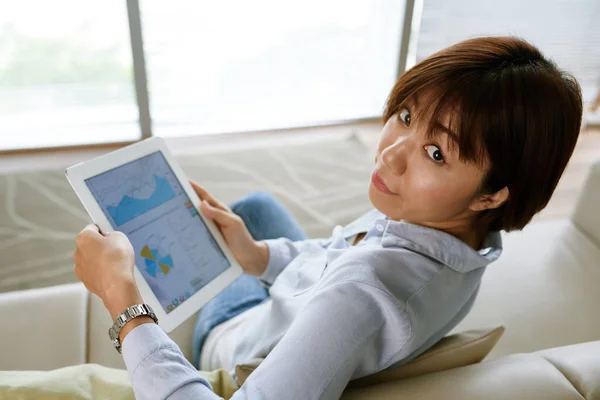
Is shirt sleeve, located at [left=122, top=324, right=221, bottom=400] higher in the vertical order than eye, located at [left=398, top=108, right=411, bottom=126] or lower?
lower

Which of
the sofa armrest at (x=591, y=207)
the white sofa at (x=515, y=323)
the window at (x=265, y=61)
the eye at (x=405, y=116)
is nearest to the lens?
the white sofa at (x=515, y=323)

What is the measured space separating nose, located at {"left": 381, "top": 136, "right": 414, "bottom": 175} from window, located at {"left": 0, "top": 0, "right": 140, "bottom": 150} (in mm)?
2049

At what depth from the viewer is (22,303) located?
118cm

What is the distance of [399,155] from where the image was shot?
849 millimetres

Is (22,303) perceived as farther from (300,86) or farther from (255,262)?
(300,86)

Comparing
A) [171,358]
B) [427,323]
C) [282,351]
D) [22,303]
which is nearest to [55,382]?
[171,358]

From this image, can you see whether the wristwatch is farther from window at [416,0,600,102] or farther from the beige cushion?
window at [416,0,600,102]

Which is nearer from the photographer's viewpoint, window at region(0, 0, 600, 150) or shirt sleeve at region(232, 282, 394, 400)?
shirt sleeve at region(232, 282, 394, 400)

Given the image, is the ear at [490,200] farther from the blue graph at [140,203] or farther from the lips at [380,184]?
the blue graph at [140,203]

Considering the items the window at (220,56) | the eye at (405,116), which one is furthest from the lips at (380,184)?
the window at (220,56)

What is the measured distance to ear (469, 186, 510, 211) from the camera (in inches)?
32.8

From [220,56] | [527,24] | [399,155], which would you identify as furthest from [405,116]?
[527,24]

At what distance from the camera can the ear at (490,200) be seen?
833 millimetres

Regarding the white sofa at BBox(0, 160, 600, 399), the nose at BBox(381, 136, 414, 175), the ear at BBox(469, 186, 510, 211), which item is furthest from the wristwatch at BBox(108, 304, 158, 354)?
the ear at BBox(469, 186, 510, 211)
